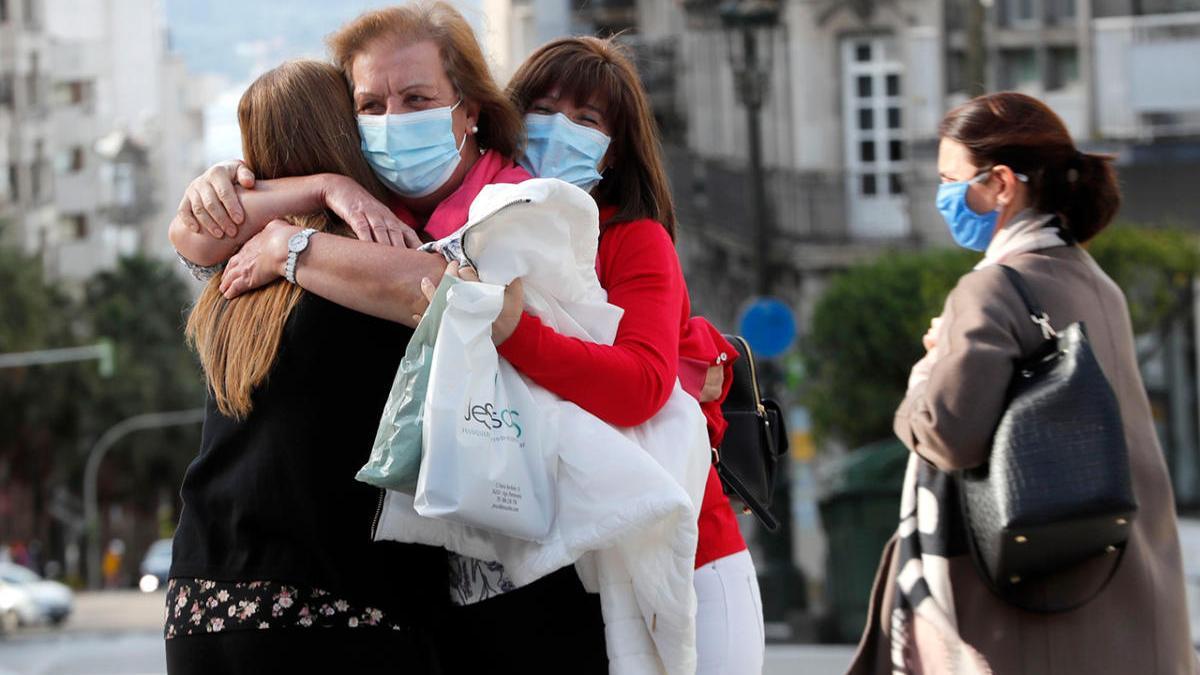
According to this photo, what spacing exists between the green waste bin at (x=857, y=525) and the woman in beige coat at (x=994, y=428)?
9.07m

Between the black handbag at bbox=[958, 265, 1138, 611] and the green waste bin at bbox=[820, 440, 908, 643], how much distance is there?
9.44 metres

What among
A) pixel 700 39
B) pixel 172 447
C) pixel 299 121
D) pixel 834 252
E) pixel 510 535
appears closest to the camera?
pixel 510 535

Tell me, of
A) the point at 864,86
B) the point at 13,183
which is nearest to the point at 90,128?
the point at 13,183

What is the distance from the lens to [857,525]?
13703 mm

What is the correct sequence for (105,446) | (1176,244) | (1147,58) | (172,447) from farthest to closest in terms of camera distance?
1. (172,447)
2. (105,446)
3. (1147,58)
4. (1176,244)

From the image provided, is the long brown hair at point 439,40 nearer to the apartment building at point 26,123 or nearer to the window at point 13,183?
the apartment building at point 26,123

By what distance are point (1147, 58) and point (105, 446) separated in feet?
140

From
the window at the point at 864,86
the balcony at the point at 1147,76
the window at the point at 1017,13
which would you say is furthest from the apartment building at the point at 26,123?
the balcony at the point at 1147,76

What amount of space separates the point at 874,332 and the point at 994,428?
75.3 feet

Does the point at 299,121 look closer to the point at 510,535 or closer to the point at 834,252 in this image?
the point at 510,535

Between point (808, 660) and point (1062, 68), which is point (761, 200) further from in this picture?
point (1062, 68)

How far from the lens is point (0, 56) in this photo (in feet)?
223

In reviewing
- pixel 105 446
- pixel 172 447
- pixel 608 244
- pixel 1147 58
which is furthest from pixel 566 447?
pixel 172 447

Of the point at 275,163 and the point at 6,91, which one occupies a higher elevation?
the point at 275,163
